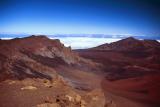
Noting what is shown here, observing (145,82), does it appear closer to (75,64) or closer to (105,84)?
(105,84)

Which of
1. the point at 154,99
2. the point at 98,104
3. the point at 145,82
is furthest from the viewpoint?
the point at 145,82

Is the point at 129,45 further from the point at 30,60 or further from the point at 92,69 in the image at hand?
the point at 30,60

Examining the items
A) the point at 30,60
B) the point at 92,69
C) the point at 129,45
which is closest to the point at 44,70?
the point at 30,60

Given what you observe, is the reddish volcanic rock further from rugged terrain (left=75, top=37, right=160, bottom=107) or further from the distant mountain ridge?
the distant mountain ridge

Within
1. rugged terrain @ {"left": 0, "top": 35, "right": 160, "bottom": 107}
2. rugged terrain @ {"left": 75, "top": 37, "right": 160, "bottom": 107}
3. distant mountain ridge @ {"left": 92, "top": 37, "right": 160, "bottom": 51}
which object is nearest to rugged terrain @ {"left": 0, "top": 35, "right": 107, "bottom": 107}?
rugged terrain @ {"left": 0, "top": 35, "right": 160, "bottom": 107}

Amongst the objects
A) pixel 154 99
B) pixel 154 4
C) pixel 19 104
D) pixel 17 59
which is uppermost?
pixel 154 4

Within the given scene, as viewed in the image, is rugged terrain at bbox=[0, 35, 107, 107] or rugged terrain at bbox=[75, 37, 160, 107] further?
rugged terrain at bbox=[75, 37, 160, 107]

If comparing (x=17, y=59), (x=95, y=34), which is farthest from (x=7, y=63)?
(x=95, y=34)

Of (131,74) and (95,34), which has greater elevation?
(95,34)
